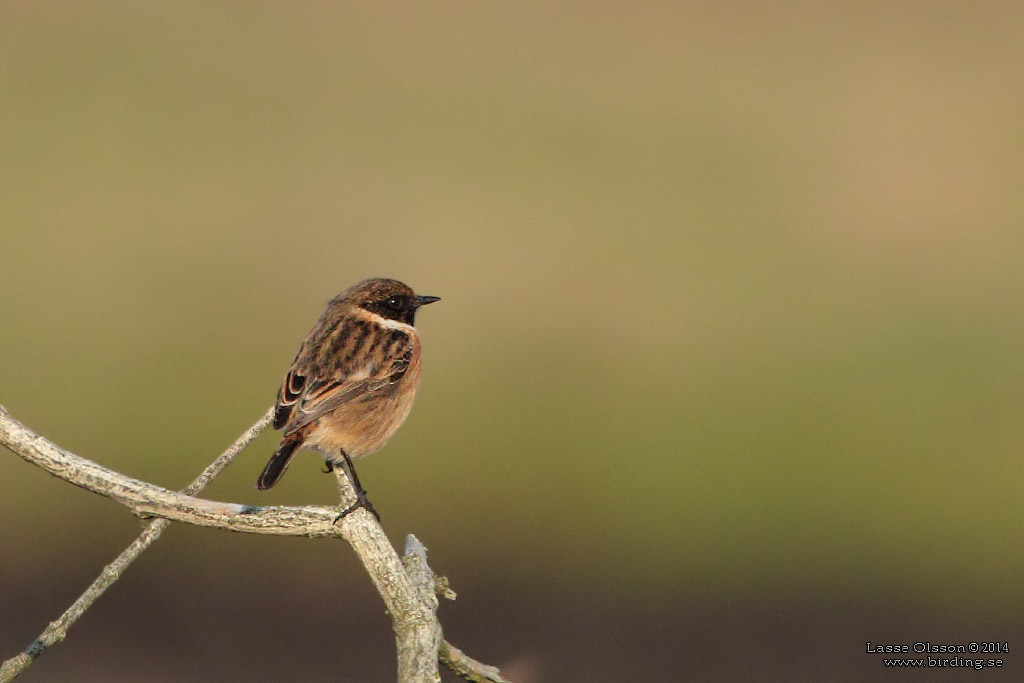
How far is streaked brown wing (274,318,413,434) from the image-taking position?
5938 millimetres

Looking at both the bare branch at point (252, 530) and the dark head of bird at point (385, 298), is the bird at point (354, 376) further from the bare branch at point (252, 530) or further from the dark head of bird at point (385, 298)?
the bare branch at point (252, 530)

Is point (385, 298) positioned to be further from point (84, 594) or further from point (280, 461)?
point (84, 594)

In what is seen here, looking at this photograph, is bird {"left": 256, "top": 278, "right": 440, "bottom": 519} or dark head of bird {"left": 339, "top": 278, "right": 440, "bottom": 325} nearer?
bird {"left": 256, "top": 278, "right": 440, "bottom": 519}

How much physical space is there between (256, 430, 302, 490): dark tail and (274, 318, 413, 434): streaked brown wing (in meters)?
0.06

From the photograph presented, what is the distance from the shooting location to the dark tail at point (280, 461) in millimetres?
5469

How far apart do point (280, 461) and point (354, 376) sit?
0.71 metres

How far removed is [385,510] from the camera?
1142 centimetres

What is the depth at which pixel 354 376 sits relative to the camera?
6320 mm

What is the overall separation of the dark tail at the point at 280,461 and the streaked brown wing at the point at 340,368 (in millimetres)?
57

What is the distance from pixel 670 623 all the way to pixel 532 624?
39.9 inches

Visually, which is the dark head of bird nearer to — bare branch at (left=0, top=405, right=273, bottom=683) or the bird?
the bird

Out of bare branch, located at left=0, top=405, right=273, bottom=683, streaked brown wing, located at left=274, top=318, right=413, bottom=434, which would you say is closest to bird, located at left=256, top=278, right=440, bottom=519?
streaked brown wing, located at left=274, top=318, right=413, bottom=434

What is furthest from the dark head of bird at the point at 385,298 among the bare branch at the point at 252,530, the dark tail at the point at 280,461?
the bare branch at the point at 252,530

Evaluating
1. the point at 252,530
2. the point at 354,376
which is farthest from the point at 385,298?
the point at 252,530
